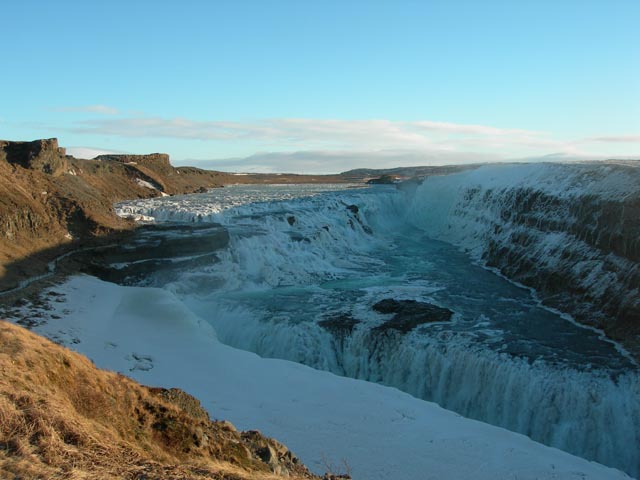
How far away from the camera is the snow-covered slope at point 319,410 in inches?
353

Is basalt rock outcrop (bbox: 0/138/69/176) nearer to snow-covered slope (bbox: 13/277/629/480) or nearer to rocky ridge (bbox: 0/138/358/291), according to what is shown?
rocky ridge (bbox: 0/138/358/291)

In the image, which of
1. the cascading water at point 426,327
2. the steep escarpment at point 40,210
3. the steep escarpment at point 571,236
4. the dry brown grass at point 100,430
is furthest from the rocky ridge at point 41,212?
the steep escarpment at point 571,236

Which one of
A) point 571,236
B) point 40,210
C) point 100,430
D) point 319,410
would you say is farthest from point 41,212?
point 571,236

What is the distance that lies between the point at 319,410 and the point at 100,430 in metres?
5.30

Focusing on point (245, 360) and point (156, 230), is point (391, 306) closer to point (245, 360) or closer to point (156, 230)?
point (245, 360)

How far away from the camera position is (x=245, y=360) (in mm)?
13664

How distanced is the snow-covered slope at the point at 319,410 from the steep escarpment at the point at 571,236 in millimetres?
8397

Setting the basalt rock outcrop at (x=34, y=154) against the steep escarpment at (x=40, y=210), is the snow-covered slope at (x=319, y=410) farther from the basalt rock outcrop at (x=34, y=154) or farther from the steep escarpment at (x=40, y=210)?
the basalt rock outcrop at (x=34, y=154)

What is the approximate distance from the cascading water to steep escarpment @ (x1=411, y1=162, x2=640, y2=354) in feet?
1.73

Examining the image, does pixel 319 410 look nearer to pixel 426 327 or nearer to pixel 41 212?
pixel 426 327

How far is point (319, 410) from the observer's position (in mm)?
10758

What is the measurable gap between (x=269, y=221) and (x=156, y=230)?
8305 mm

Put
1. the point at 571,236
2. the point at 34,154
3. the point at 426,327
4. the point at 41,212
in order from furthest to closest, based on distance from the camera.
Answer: the point at 34,154 < the point at 571,236 < the point at 41,212 < the point at 426,327

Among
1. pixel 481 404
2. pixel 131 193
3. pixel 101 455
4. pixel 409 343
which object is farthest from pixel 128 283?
pixel 131 193
